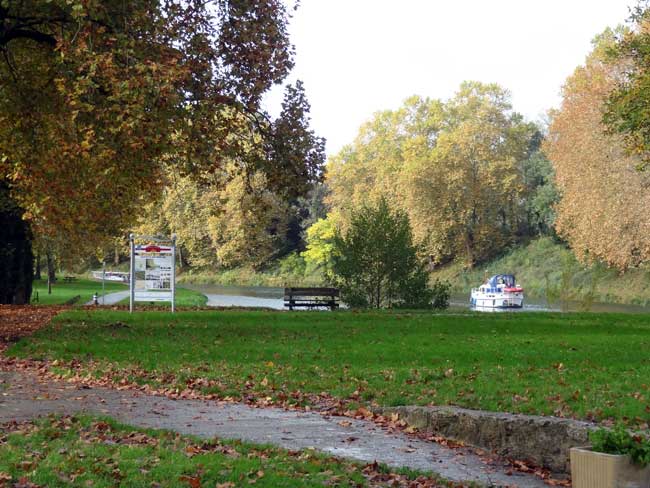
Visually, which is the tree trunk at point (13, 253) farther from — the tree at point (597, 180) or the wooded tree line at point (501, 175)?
the tree at point (597, 180)

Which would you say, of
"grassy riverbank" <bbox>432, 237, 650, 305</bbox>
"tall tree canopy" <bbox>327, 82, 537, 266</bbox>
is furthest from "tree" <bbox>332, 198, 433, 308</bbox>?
"tall tree canopy" <bbox>327, 82, 537, 266</bbox>

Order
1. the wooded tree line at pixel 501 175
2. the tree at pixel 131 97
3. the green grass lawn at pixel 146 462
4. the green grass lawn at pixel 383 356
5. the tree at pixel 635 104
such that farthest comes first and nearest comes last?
the wooded tree line at pixel 501 175 → the tree at pixel 635 104 → the tree at pixel 131 97 → the green grass lawn at pixel 383 356 → the green grass lawn at pixel 146 462

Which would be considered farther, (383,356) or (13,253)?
(13,253)

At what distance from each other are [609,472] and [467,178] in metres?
70.4

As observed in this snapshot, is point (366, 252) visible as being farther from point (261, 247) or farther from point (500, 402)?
point (261, 247)

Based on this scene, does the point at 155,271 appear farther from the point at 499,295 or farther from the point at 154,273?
the point at 499,295

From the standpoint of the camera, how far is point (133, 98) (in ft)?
54.7

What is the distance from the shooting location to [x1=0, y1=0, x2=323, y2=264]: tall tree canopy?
17.3m

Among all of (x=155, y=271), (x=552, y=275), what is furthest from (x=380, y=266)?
(x=552, y=275)

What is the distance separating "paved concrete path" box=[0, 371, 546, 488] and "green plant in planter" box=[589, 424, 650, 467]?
1.67m

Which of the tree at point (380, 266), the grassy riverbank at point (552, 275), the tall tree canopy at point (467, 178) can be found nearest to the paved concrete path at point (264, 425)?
the tree at point (380, 266)

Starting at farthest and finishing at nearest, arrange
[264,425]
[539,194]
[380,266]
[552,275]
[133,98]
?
1. [539,194]
2. [552,275]
3. [380,266]
4. [133,98]
5. [264,425]

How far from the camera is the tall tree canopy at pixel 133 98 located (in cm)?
1731

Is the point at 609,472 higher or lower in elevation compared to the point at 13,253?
lower
